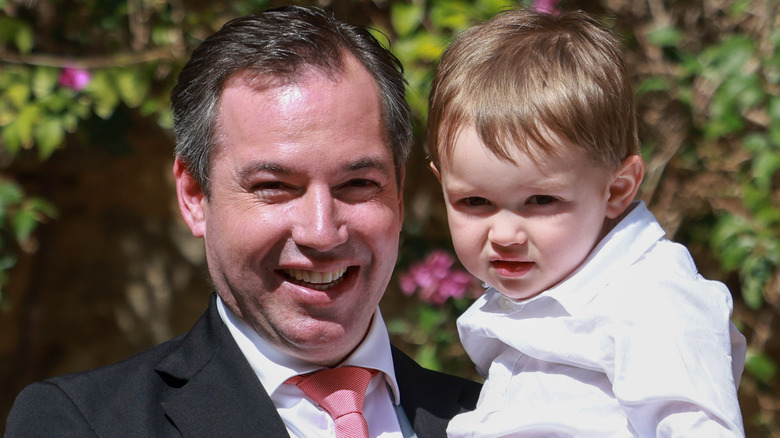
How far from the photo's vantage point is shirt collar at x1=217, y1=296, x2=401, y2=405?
6.28ft

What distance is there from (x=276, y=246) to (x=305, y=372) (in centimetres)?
28

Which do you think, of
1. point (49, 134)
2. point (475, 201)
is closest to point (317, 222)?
point (475, 201)

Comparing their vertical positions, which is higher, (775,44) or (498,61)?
(498,61)

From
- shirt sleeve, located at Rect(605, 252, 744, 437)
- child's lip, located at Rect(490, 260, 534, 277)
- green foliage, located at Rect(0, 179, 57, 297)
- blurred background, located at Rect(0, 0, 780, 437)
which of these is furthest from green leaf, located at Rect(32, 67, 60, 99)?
shirt sleeve, located at Rect(605, 252, 744, 437)

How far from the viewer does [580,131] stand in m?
1.69

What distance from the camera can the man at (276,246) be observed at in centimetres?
180

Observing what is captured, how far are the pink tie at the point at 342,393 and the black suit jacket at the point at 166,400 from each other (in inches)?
4.6

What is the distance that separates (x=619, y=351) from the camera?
158cm

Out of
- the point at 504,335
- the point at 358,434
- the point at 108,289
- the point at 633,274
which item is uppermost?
the point at 633,274

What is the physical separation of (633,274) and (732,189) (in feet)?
6.39

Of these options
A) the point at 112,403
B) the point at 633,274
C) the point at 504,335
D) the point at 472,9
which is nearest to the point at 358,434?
the point at 504,335

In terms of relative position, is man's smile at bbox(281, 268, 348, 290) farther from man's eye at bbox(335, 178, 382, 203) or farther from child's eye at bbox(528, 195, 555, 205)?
child's eye at bbox(528, 195, 555, 205)

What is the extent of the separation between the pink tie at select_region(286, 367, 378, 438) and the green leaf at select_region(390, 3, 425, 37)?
5.22 ft

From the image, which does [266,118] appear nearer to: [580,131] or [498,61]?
[498,61]
